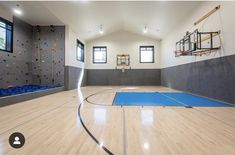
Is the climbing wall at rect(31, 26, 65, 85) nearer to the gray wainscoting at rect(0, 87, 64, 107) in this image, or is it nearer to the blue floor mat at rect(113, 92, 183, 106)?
the gray wainscoting at rect(0, 87, 64, 107)

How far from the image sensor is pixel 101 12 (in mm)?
7043

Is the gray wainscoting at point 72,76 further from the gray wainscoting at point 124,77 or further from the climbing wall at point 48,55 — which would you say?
the gray wainscoting at point 124,77

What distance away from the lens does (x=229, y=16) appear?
387cm

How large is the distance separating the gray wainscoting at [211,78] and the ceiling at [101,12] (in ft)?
7.91

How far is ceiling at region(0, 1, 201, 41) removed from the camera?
224 inches

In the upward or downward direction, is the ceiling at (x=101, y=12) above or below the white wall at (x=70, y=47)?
above

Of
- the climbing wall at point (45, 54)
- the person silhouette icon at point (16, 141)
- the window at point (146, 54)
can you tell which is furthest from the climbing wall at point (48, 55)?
the window at point (146, 54)

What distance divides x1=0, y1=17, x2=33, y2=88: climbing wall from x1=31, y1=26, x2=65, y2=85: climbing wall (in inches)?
10.8

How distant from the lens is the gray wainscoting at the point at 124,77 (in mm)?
11188

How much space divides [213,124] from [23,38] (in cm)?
770

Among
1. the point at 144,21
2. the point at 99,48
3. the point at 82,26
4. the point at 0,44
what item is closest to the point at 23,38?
the point at 0,44

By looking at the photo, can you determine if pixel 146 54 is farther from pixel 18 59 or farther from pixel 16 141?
pixel 16 141

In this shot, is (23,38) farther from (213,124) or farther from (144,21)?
(213,124)

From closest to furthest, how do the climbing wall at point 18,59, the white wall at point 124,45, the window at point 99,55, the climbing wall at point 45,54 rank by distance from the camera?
the climbing wall at point 18,59 < the climbing wall at point 45,54 < the white wall at point 124,45 < the window at point 99,55
